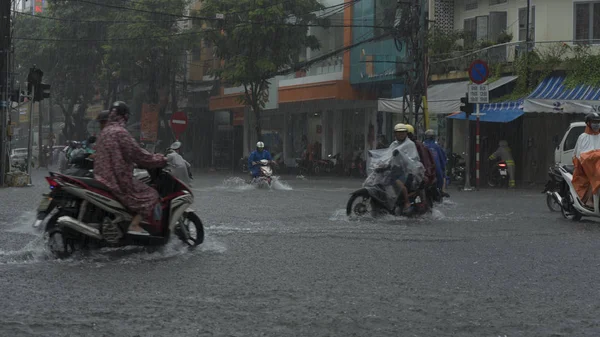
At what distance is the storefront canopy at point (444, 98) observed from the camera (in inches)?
1172

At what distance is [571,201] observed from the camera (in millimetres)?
14266

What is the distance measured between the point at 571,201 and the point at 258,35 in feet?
93.8

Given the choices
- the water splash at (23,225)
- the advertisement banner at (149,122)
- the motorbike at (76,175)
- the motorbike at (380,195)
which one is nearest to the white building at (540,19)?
the motorbike at (380,195)

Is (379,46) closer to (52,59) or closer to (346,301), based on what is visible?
(52,59)

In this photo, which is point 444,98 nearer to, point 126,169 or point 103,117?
point 103,117

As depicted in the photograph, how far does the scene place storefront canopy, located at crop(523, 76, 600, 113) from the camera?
1037 inches

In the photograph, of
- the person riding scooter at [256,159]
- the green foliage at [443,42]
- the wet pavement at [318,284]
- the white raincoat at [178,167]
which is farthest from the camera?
the green foliage at [443,42]

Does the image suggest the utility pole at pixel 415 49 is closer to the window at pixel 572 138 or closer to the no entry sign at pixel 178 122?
the window at pixel 572 138

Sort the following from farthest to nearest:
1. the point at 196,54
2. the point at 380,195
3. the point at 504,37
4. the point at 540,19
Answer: the point at 196,54, the point at 504,37, the point at 540,19, the point at 380,195

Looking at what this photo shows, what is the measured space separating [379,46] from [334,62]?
15.6 feet

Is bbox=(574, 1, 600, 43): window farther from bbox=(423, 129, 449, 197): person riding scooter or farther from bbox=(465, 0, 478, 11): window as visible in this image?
bbox=(423, 129, 449, 197): person riding scooter

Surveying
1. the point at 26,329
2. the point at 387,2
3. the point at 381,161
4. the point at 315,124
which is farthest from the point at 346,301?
the point at 315,124

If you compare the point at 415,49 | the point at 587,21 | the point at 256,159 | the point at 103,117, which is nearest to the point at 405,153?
the point at 103,117

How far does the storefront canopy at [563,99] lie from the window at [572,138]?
13.0 feet
